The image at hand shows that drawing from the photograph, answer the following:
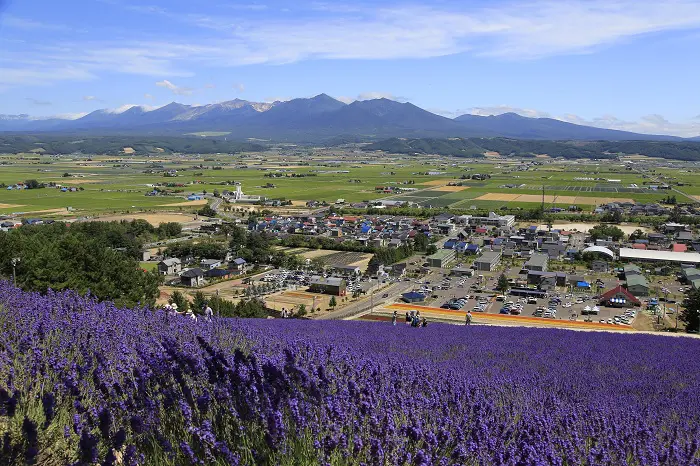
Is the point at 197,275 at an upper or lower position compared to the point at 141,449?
lower

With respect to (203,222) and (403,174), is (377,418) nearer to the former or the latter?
(203,222)

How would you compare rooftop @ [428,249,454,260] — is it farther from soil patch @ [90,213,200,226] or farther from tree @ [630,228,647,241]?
soil patch @ [90,213,200,226]

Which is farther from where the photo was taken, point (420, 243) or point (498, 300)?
point (420, 243)

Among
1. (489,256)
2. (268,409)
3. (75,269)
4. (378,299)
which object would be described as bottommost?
(378,299)

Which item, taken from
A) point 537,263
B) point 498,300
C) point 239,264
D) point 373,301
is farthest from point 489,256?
point 239,264

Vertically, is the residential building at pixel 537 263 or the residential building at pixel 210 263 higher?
the residential building at pixel 537 263

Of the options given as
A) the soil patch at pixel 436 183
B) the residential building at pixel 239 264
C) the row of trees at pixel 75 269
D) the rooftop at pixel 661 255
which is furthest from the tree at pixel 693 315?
the soil patch at pixel 436 183

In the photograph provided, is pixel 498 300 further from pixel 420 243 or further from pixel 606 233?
pixel 606 233

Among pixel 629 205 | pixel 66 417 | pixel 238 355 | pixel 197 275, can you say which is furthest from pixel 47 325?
pixel 629 205

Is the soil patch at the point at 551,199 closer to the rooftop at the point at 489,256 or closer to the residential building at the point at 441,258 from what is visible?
the rooftop at the point at 489,256
